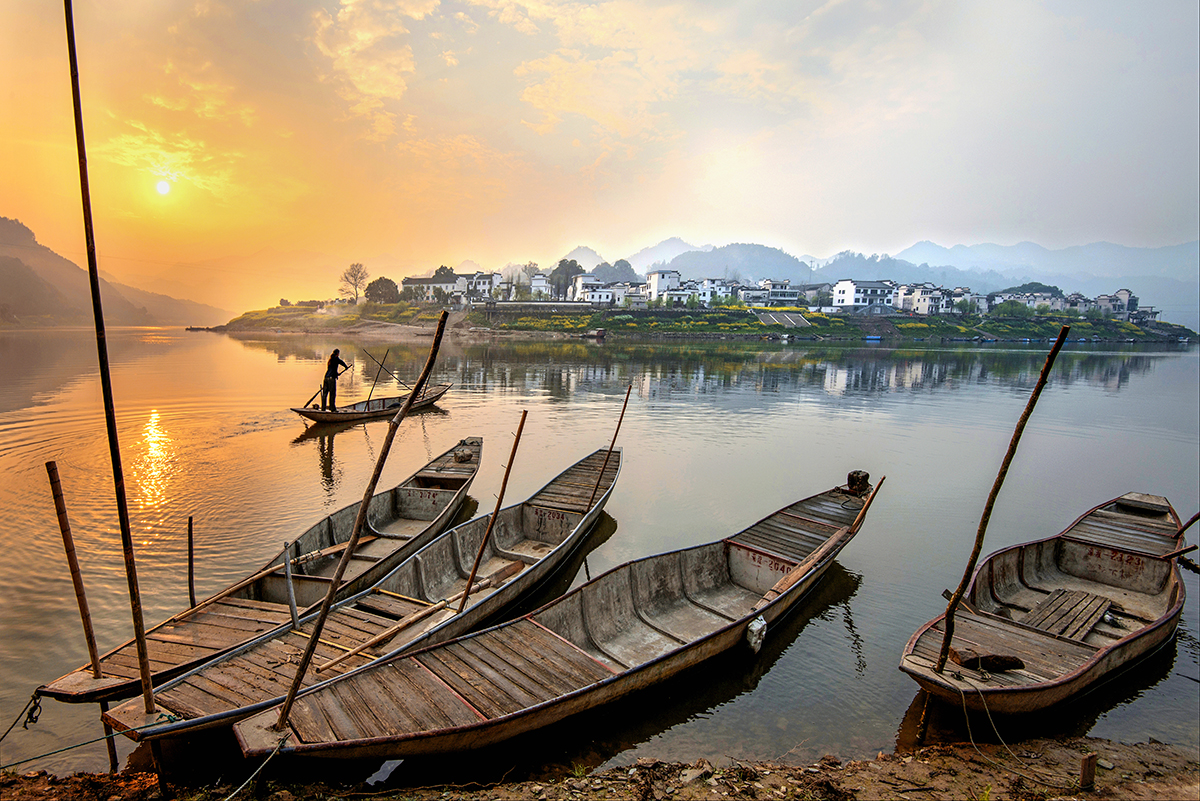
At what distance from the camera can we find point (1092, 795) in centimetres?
612

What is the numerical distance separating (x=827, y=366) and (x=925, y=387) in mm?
14630

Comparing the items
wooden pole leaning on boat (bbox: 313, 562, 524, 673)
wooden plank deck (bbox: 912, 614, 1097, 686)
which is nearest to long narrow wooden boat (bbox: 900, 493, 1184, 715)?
wooden plank deck (bbox: 912, 614, 1097, 686)

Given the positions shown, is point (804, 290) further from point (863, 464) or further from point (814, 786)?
point (814, 786)

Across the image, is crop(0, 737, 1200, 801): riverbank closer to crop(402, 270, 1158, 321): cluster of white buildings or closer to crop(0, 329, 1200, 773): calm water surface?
crop(0, 329, 1200, 773): calm water surface

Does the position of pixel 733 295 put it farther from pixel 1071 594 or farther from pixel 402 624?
pixel 402 624

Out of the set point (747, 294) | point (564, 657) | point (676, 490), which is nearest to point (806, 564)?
point (564, 657)

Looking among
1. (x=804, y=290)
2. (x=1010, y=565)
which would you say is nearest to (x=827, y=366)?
(x=1010, y=565)

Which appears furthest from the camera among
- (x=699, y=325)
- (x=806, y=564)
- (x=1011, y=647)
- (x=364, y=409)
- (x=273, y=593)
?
(x=699, y=325)

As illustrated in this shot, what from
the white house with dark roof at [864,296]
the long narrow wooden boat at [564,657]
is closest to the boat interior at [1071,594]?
the long narrow wooden boat at [564,657]

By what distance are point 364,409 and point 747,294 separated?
399 feet

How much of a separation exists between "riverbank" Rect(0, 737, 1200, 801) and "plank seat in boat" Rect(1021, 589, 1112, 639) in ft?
6.56

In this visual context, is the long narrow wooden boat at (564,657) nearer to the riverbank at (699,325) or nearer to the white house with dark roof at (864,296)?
the riverbank at (699,325)

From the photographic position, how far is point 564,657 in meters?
7.46

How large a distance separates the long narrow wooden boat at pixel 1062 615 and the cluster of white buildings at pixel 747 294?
4296 inches
